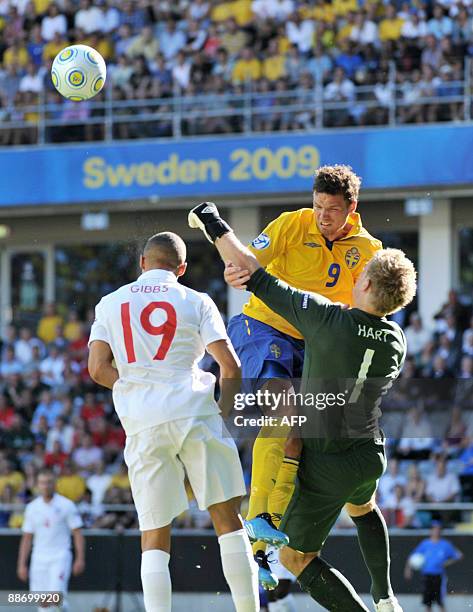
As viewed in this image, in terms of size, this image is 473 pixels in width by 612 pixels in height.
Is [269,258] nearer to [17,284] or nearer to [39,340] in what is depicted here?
[39,340]

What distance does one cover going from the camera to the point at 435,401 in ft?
38.4

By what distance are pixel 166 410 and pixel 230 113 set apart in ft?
38.5

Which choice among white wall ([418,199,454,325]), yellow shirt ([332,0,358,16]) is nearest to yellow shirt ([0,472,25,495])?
white wall ([418,199,454,325])

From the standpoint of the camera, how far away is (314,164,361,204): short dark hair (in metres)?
7.05

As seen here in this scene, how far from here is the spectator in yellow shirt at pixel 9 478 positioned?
52.2ft

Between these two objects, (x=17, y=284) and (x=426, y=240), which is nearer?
(x=426, y=240)

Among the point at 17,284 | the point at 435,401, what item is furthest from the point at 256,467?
the point at 17,284

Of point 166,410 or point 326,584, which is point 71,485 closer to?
point 326,584

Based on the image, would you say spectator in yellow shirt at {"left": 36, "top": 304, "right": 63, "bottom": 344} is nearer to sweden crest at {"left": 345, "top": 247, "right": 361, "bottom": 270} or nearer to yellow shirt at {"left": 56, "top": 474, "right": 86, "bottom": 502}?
yellow shirt at {"left": 56, "top": 474, "right": 86, "bottom": 502}

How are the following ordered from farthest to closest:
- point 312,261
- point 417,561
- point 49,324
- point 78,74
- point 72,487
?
point 49,324, point 72,487, point 417,561, point 78,74, point 312,261

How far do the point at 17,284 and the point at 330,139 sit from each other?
6165 millimetres

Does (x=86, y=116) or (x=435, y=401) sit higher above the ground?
(x=86, y=116)

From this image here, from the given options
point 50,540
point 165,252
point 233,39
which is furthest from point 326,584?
point 233,39

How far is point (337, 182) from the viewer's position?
23.1ft
